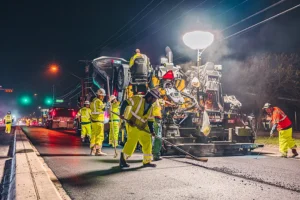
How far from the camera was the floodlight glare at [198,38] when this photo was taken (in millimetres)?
9594

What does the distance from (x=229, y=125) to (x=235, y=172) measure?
3279 millimetres

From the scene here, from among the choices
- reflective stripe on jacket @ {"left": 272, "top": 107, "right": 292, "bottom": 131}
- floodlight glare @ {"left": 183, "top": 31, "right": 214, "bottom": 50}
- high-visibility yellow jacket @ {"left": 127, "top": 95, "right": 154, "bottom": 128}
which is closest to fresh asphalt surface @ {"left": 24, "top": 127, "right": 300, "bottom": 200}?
high-visibility yellow jacket @ {"left": 127, "top": 95, "right": 154, "bottom": 128}

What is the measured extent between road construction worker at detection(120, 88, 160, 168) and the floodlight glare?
418 cm

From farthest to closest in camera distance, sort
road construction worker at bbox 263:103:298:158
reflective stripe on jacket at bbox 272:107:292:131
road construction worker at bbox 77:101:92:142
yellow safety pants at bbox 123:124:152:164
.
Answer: road construction worker at bbox 77:101:92:142
reflective stripe on jacket at bbox 272:107:292:131
road construction worker at bbox 263:103:298:158
yellow safety pants at bbox 123:124:152:164

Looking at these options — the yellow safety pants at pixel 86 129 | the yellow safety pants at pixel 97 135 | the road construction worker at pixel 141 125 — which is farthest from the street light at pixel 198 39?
the yellow safety pants at pixel 86 129

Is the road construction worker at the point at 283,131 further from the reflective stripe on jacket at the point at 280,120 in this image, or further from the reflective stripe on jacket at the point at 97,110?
the reflective stripe on jacket at the point at 97,110

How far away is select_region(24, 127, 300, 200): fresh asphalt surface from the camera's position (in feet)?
13.2

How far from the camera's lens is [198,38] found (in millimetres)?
9648

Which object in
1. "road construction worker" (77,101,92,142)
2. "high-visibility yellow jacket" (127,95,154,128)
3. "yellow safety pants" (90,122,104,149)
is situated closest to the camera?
"high-visibility yellow jacket" (127,95,154,128)

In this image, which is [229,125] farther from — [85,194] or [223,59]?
[223,59]

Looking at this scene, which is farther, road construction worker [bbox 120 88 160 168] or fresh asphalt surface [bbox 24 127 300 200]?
road construction worker [bbox 120 88 160 168]

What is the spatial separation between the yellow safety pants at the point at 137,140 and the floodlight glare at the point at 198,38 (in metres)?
4.75

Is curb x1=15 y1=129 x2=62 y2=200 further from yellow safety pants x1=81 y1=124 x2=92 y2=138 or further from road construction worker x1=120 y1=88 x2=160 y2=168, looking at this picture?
yellow safety pants x1=81 y1=124 x2=92 y2=138

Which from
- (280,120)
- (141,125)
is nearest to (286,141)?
(280,120)
